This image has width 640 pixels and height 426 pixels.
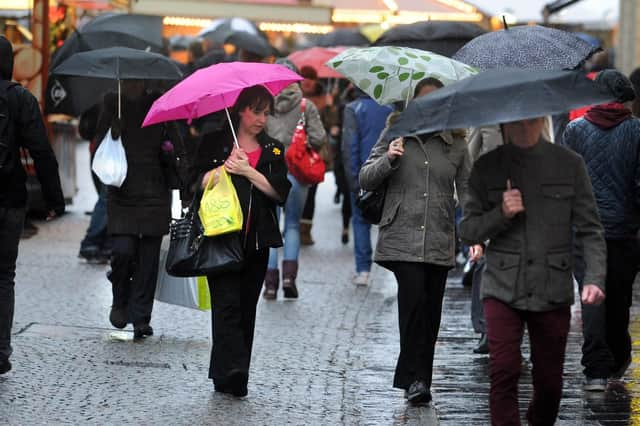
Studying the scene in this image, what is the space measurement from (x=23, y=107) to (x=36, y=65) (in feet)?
27.2

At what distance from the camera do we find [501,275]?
19.4 feet

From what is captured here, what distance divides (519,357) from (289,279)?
18.2ft

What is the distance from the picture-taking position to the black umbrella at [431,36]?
11906 millimetres

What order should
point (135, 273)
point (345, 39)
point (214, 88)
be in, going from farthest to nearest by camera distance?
point (345, 39) < point (135, 273) < point (214, 88)

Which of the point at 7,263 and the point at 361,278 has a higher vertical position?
the point at 7,263

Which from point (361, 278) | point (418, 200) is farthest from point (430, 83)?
point (361, 278)

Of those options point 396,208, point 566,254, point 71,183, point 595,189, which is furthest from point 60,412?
point 71,183

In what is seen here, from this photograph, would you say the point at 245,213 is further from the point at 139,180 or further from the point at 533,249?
the point at 533,249

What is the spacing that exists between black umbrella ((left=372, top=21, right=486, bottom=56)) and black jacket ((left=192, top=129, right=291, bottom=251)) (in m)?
4.38

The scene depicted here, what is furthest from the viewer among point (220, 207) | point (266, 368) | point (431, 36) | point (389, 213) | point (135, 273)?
point (431, 36)

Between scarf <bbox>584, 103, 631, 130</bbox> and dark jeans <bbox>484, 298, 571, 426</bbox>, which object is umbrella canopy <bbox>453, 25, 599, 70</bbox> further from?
dark jeans <bbox>484, 298, 571, 426</bbox>

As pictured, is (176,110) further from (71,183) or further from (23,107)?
(71,183)

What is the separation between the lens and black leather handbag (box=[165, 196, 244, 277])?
7.37 metres

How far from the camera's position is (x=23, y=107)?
755 centimetres
